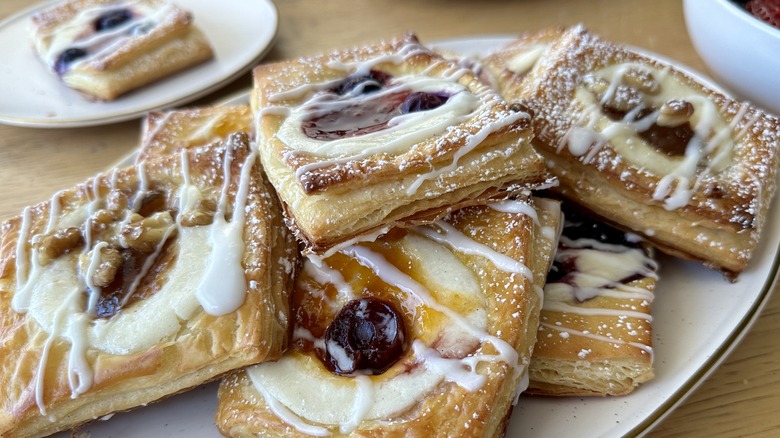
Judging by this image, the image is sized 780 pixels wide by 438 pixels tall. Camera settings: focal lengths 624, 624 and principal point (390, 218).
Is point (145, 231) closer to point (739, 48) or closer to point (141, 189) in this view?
point (141, 189)

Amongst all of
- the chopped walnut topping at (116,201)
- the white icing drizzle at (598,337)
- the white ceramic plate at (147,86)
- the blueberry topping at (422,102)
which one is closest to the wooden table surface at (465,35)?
the white ceramic plate at (147,86)

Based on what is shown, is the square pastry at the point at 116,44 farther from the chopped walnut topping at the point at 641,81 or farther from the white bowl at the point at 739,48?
the white bowl at the point at 739,48

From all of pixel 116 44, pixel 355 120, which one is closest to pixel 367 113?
pixel 355 120

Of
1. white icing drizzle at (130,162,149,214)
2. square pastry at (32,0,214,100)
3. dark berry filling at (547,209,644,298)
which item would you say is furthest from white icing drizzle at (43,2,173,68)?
dark berry filling at (547,209,644,298)

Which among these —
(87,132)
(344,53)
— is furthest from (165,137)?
(87,132)

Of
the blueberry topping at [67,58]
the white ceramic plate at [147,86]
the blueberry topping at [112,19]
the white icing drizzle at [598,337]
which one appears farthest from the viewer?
the blueberry topping at [112,19]

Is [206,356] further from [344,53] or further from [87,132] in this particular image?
[87,132]
